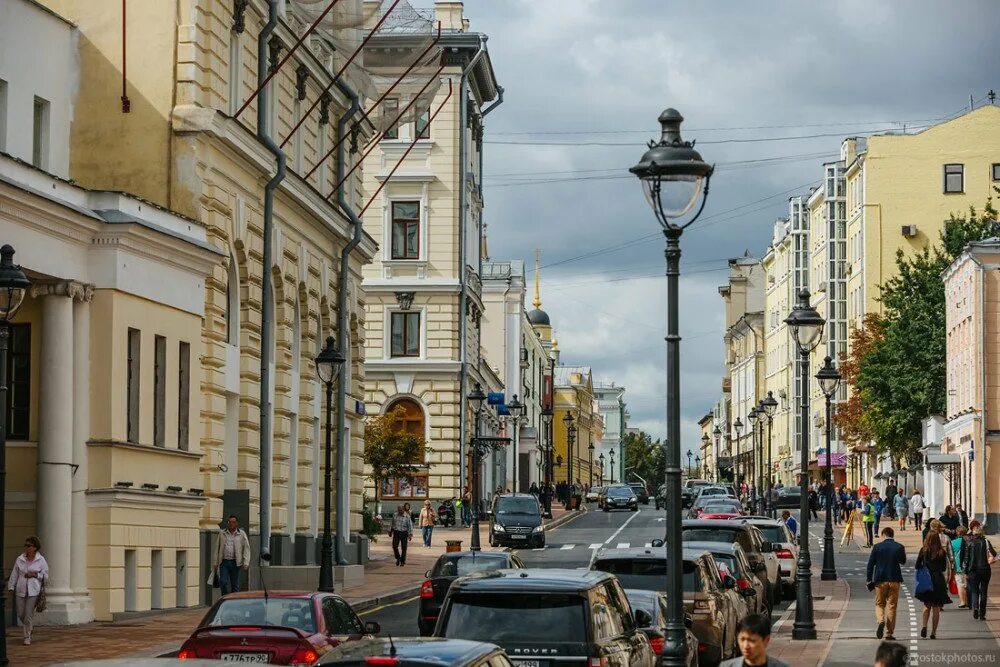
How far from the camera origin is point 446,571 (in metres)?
29.7

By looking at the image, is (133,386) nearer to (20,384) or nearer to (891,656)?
(20,384)

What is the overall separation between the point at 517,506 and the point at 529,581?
159 ft

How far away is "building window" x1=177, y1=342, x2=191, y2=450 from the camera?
34.3 metres

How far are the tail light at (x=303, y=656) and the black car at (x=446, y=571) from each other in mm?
9870

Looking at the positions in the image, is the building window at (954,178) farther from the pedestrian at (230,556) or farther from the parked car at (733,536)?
the pedestrian at (230,556)

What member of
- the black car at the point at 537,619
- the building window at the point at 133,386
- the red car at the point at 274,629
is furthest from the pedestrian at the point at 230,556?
the black car at the point at 537,619

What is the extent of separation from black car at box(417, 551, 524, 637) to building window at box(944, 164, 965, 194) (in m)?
76.1

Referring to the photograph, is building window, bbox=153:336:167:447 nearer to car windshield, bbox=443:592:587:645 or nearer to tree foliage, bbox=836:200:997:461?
car windshield, bbox=443:592:587:645

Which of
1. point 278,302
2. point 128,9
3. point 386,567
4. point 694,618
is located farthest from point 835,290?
point 694,618

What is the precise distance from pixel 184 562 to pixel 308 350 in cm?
1201

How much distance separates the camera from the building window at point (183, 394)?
34.3 meters

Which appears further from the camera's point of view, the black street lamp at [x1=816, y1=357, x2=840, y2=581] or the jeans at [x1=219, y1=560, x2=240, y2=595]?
the black street lamp at [x1=816, y1=357, x2=840, y2=581]

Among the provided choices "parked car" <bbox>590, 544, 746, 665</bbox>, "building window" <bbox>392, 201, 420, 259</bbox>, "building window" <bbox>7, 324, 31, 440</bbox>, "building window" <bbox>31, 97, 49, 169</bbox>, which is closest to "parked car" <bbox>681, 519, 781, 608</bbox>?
"parked car" <bbox>590, 544, 746, 665</bbox>

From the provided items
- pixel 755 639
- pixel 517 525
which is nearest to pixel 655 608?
pixel 755 639
